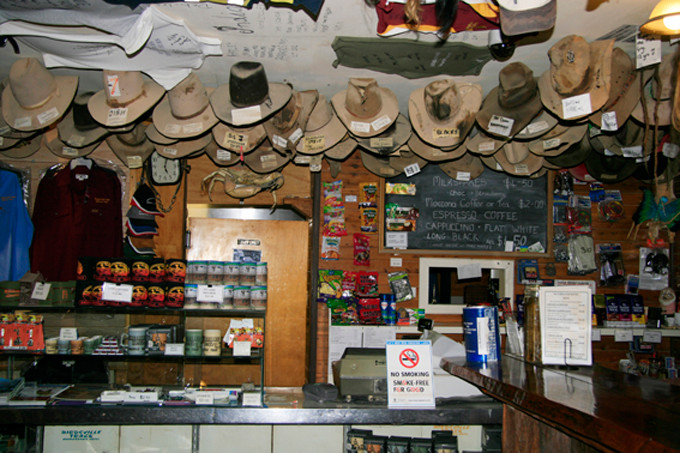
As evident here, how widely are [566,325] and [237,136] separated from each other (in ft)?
8.84

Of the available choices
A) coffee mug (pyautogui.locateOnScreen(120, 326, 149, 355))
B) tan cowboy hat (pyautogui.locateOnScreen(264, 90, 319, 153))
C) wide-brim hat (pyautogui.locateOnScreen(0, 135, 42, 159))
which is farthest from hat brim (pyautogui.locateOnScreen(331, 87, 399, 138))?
wide-brim hat (pyautogui.locateOnScreen(0, 135, 42, 159))

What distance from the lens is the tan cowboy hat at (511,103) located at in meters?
3.25

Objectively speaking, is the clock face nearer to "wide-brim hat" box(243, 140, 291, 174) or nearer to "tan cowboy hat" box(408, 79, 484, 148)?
"wide-brim hat" box(243, 140, 291, 174)

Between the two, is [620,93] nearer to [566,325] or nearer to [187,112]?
[566,325]

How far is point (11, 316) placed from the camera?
290 centimetres

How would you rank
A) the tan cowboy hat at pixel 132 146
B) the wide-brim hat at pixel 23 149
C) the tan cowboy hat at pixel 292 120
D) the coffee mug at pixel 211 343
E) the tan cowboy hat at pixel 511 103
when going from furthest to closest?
the wide-brim hat at pixel 23 149 < the tan cowboy hat at pixel 132 146 < the tan cowboy hat at pixel 292 120 < the tan cowboy hat at pixel 511 103 < the coffee mug at pixel 211 343

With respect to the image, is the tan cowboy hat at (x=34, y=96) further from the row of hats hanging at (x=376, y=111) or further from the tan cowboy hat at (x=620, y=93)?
the tan cowboy hat at (x=620, y=93)

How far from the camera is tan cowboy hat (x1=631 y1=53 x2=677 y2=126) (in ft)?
10.2

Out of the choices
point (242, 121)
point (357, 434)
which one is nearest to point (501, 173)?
point (242, 121)

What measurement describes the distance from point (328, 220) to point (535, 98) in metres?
2.37

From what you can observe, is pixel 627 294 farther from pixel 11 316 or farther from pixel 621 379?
pixel 11 316

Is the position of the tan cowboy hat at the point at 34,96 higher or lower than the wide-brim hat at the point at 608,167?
higher

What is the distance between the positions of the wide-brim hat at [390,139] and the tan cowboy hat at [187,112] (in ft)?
3.87

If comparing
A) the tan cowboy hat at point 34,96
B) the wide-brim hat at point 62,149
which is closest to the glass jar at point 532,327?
the tan cowboy hat at point 34,96
